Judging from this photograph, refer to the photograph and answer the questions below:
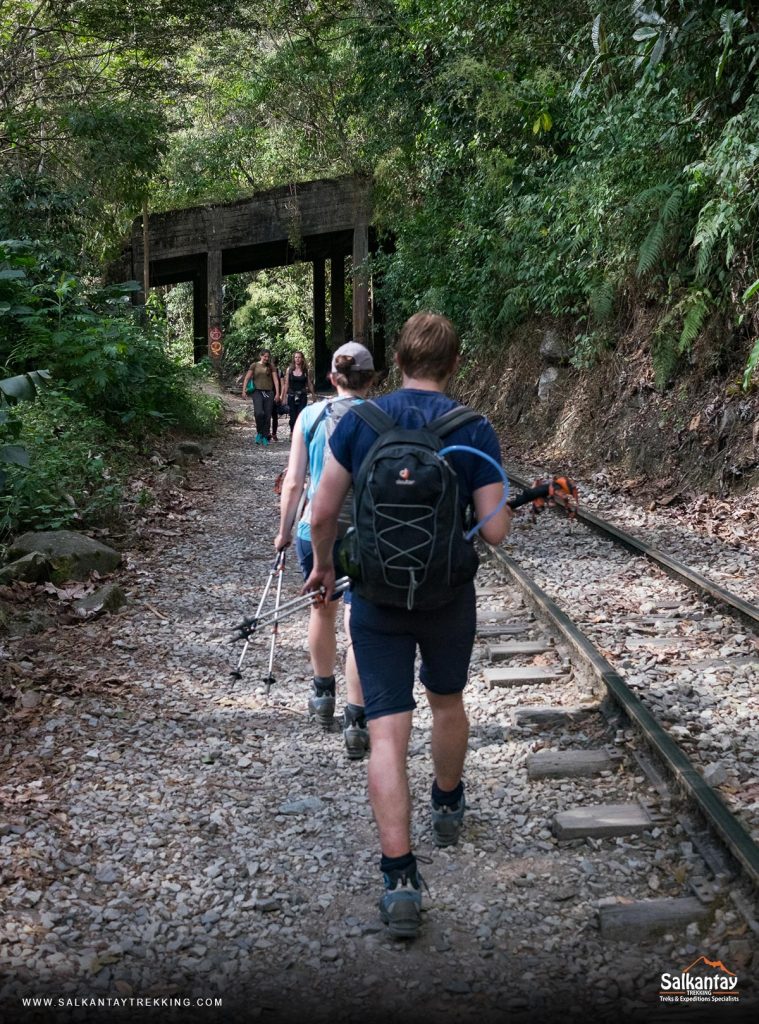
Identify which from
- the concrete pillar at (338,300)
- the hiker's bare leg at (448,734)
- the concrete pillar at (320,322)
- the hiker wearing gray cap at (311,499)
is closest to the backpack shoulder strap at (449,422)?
the hiker's bare leg at (448,734)

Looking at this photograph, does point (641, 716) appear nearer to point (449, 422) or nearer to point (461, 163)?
point (449, 422)

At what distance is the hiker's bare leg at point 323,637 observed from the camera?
4.96 metres

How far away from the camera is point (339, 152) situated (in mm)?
30188

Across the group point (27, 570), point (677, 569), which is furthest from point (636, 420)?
point (27, 570)

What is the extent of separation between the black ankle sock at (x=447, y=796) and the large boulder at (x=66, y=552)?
472 centimetres

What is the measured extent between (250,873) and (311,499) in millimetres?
1602

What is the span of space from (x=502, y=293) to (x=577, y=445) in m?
6.00

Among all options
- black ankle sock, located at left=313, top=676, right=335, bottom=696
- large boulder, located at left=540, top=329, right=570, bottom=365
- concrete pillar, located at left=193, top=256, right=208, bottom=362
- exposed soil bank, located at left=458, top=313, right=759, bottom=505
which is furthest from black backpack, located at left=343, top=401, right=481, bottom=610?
concrete pillar, located at left=193, top=256, right=208, bottom=362

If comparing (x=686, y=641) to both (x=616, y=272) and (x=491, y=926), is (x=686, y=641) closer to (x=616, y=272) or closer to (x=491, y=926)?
(x=491, y=926)

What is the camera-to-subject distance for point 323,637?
505 centimetres

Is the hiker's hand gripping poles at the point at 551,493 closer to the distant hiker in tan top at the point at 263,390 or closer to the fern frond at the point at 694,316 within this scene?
the fern frond at the point at 694,316

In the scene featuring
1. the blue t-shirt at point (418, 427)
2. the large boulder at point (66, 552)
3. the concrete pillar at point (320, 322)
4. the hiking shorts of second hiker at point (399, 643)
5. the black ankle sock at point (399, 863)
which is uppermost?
the blue t-shirt at point (418, 427)

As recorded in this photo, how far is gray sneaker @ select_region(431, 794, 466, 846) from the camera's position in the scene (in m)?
3.83

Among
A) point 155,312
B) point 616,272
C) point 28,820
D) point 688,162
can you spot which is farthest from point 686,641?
point 155,312
